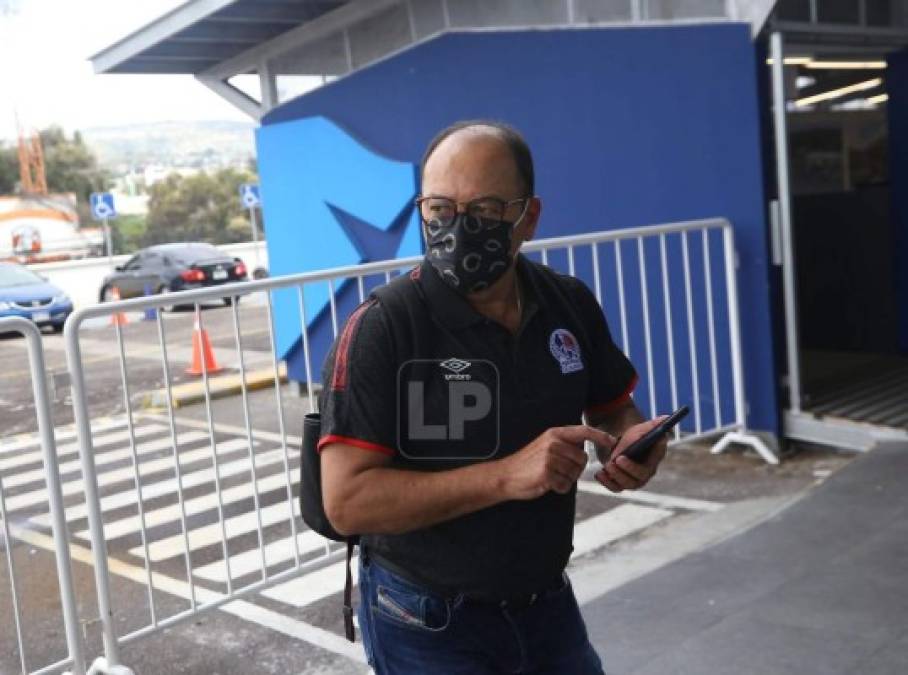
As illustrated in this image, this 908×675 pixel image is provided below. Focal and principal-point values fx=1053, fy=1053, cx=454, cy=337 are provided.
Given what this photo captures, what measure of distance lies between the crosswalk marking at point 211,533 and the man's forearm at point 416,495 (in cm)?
419

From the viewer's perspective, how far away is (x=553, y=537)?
2.02 m

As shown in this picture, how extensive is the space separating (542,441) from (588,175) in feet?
19.7

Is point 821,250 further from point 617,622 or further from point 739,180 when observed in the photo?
point 617,622

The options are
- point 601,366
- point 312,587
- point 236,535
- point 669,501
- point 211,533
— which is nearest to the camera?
point 601,366

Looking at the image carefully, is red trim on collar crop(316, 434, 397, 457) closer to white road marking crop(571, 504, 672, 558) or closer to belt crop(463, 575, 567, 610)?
belt crop(463, 575, 567, 610)

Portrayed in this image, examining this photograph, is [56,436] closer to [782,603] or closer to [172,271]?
[782,603]

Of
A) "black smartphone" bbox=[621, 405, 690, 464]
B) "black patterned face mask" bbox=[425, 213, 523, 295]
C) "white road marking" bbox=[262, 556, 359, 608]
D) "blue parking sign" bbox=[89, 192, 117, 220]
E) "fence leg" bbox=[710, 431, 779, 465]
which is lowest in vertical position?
"white road marking" bbox=[262, 556, 359, 608]

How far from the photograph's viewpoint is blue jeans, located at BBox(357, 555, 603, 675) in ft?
6.43

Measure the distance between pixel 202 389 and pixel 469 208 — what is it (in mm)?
9657

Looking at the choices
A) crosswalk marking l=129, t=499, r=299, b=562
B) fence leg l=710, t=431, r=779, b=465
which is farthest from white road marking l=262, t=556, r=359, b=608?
fence leg l=710, t=431, r=779, b=465

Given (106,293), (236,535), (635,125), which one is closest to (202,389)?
(236,535)

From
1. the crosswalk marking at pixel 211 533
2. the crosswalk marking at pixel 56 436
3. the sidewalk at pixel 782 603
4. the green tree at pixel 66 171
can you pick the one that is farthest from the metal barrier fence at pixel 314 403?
the green tree at pixel 66 171

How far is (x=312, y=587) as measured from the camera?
16.8ft

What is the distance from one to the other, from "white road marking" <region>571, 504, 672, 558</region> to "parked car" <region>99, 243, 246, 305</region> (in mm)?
18167
